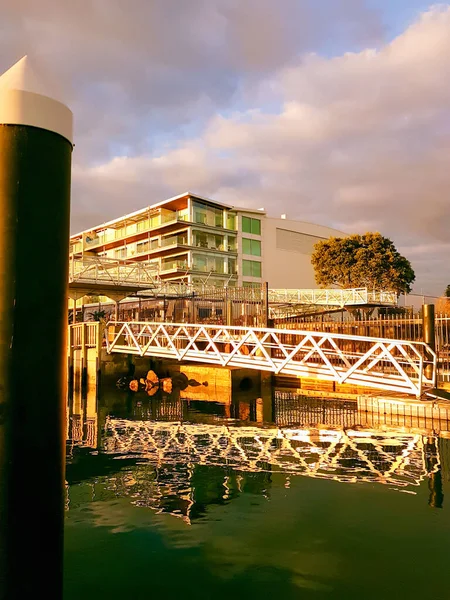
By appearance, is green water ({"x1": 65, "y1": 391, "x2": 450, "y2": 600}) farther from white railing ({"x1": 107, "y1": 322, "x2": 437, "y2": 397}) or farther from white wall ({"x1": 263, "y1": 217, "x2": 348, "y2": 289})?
white wall ({"x1": 263, "y1": 217, "x2": 348, "y2": 289})

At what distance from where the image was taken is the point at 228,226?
5206 cm

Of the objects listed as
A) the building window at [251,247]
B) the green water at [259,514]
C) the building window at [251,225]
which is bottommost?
the green water at [259,514]

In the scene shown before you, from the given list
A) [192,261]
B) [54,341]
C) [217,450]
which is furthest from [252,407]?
[192,261]

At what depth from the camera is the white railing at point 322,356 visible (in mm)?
11922

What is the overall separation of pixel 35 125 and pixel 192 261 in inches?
1829

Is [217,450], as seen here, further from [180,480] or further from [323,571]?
[323,571]

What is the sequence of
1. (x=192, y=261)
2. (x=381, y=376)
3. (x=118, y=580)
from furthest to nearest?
(x=192, y=261), (x=381, y=376), (x=118, y=580)

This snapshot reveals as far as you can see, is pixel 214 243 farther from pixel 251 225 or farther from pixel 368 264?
pixel 368 264

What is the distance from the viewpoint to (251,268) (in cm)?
5319

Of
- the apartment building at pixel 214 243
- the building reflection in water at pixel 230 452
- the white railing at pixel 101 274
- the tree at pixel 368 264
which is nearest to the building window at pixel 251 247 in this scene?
the apartment building at pixel 214 243

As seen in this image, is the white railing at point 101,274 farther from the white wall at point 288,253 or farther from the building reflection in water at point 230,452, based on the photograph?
the white wall at point 288,253

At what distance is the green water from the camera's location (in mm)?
4926

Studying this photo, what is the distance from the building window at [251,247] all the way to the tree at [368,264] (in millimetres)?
11612

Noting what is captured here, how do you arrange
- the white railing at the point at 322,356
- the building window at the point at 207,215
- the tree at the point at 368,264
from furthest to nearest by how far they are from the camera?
the building window at the point at 207,215, the tree at the point at 368,264, the white railing at the point at 322,356
